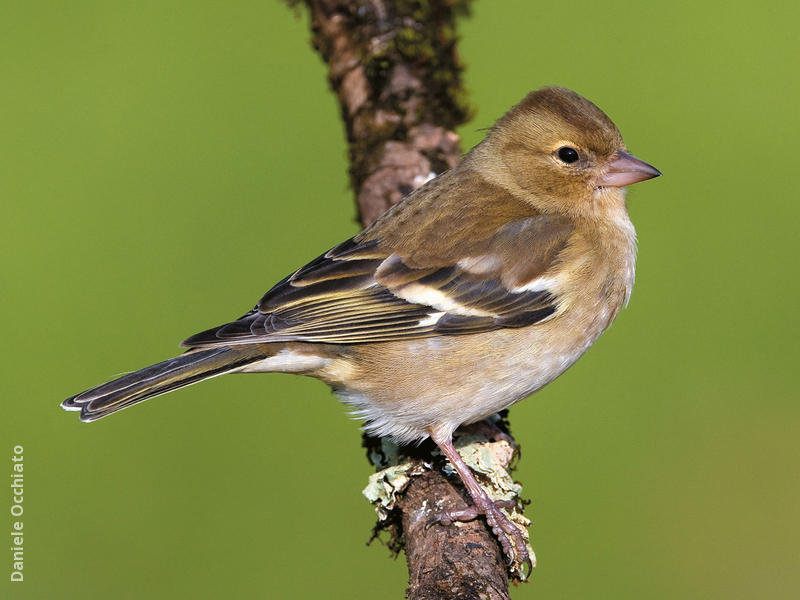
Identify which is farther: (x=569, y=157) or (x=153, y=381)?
(x=569, y=157)

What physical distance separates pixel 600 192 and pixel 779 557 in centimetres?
240

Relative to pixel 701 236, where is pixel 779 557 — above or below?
below

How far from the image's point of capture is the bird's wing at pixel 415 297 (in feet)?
11.7

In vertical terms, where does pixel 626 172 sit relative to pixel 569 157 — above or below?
below

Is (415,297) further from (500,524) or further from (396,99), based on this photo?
(396,99)

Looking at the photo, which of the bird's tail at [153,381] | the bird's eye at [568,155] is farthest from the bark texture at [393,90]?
the bird's tail at [153,381]

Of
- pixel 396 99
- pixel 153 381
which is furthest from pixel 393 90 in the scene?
pixel 153 381

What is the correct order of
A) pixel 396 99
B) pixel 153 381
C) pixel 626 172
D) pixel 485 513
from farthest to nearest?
1. pixel 396 99
2. pixel 626 172
3. pixel 153 381
4. pixel 485 513

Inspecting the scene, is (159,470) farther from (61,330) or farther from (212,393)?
(61,330)

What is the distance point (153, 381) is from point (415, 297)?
3.48 feet

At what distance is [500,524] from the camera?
324 cm

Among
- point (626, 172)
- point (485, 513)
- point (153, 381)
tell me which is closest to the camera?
point (485, 513)

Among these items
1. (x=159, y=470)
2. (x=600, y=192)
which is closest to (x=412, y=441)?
(x=600, y=192)

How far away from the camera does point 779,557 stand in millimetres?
4875
